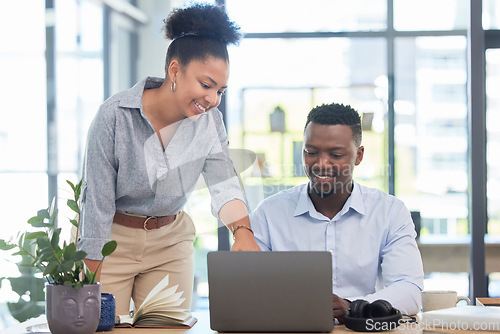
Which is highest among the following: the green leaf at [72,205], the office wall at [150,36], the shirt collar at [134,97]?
the office wall at [150,36]

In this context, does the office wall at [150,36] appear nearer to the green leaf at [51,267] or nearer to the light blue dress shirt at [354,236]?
the light blue dress shirt at [354,236]

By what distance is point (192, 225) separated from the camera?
2102 mm

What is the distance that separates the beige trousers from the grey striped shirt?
7 cm

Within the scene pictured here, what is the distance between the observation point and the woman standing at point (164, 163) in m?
1.82

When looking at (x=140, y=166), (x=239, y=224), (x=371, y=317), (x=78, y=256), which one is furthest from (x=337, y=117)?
(x=78, y=256)

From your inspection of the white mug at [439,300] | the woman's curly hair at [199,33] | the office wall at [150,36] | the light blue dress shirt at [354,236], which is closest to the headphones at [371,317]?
the white mug at [439,300]

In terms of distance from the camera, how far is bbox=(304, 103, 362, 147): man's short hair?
195cm

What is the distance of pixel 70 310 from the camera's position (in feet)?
4.17

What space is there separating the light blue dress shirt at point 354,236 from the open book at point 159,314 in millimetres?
526

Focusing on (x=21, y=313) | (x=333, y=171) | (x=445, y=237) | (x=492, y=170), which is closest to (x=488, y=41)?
(x=492, y=170)

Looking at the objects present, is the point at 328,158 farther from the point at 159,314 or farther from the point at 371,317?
the point at 159,314

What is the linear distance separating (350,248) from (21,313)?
6.83 feet

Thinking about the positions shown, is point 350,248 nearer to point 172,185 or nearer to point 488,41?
point 172,185

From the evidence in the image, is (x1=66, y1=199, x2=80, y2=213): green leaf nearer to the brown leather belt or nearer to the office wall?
the brown leather belt
